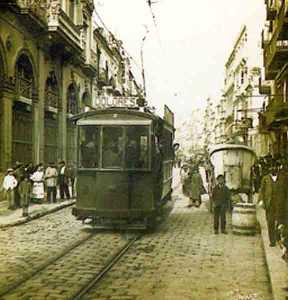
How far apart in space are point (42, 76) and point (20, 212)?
7.53 m

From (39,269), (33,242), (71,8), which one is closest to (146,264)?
(39,269)

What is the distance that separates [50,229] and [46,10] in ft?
33.2

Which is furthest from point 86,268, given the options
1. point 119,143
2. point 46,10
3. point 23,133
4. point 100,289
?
point 46,10

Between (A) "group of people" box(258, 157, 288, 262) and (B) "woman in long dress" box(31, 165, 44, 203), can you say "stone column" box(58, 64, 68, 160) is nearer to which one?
(B) "woman in long dress" box(31, 165, 44, 203)

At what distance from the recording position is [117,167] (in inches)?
446

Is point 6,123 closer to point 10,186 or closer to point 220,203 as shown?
point 10,186

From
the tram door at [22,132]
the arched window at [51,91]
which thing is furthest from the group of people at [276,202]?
the arched window at [51,91]

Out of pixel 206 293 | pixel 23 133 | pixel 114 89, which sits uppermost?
pixel 114 89

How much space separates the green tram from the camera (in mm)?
11273

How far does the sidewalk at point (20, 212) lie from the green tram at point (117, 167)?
184 centimetres

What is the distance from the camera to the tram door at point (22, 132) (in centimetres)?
1814

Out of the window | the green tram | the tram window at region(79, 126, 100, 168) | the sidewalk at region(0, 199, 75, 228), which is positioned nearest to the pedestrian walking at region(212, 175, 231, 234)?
the green tram

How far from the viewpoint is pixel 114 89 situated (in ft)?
122

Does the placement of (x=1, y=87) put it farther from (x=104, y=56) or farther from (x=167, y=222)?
(x=104, y=56)
